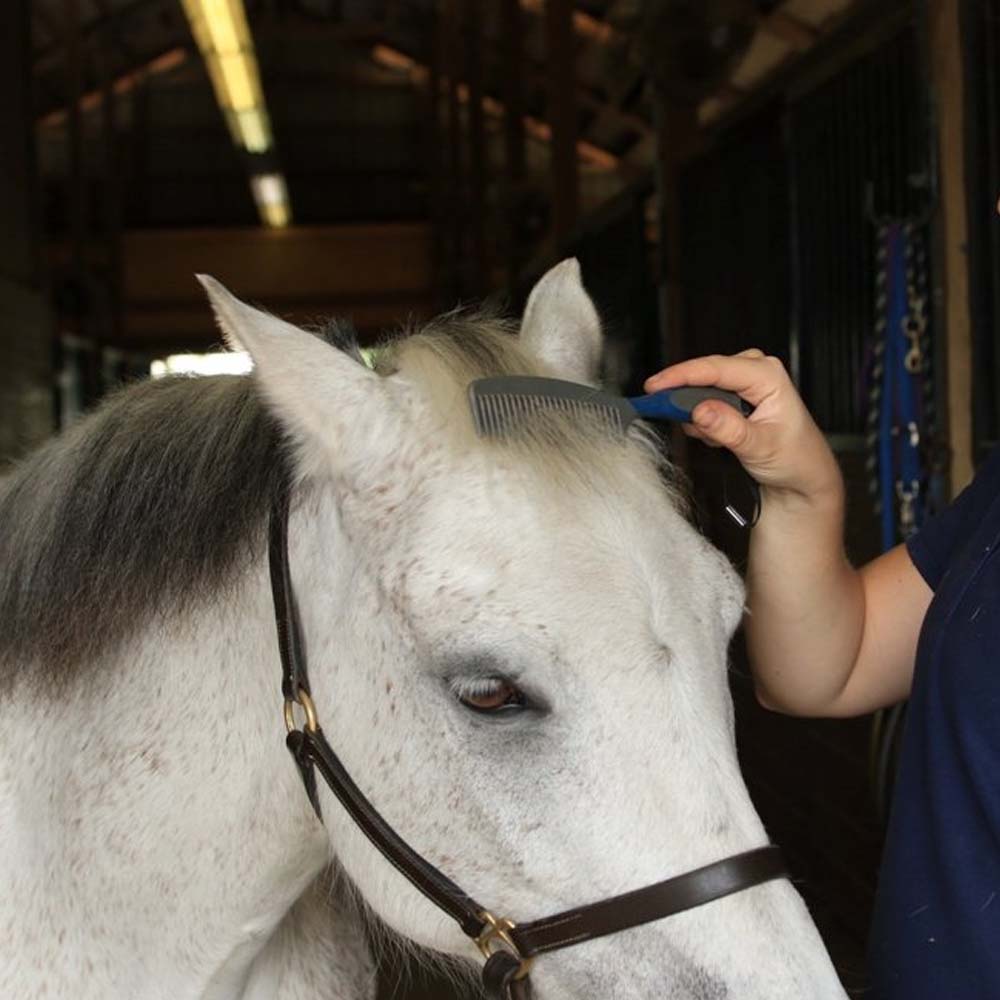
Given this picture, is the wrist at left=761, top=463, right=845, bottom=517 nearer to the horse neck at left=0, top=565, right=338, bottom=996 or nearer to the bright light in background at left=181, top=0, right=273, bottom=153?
the horse neck at left=0, top=565, right=338, bottom=996

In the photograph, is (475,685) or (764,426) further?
(764,426)

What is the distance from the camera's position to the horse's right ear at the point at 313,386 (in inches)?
42.5

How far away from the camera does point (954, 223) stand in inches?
94.2

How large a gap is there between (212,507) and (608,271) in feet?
14.9

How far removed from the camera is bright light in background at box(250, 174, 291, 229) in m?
14.0

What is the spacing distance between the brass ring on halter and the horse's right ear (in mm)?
214

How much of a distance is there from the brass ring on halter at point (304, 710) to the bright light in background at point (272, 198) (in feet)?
43.3

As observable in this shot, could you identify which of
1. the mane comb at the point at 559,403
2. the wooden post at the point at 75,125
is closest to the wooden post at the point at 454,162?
the wooden post at the point at 75,125

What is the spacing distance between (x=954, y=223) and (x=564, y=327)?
136 centimetres

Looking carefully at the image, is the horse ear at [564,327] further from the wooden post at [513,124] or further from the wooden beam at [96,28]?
the wooden beam at [96,28]

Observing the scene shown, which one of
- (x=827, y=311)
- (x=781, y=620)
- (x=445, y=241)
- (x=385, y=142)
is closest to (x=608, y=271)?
(x=827, y=311)

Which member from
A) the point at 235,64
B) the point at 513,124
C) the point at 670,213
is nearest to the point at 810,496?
the point at 670,213

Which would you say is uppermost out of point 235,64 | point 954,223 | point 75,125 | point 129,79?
point 129,79

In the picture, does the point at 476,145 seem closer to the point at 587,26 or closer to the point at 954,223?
the point at 587,26
